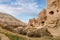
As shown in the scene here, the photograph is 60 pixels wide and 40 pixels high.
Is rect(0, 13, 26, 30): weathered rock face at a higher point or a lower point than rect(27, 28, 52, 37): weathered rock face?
higher

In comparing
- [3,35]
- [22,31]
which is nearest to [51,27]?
[22,31]

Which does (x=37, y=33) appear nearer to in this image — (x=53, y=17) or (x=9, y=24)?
(x=53, y=17)

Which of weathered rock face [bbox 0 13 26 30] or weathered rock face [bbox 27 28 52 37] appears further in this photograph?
weathered rock face [bbox 27 28 52 37]

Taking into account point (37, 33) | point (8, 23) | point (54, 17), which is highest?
point (54, 17)

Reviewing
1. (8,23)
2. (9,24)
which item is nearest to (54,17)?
(9,24)

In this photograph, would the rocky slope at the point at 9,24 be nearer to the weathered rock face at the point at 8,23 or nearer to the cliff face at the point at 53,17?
the weathered rock face at the point at 8,23

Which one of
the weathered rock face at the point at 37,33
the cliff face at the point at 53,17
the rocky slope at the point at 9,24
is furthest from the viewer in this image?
the cliff face at the point at 53,17

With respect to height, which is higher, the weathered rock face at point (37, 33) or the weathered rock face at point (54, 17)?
the weathered rock face at point (54, 17)

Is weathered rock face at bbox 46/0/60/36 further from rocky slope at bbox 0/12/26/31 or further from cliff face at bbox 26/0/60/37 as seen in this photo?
rocky slope at bbox 0/12/26/31

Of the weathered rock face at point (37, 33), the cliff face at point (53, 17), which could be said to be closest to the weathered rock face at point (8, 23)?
the weathered rock face at point (37, 33)

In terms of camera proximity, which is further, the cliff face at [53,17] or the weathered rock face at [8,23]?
the cliff face at [53,17]

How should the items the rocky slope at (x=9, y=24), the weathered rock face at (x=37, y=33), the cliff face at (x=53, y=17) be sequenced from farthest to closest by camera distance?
the cliff face at (x=53, y=17), the weathered rock face at (x=37, y=33), the rocky slope at (x=9, y=24)

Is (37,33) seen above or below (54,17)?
below

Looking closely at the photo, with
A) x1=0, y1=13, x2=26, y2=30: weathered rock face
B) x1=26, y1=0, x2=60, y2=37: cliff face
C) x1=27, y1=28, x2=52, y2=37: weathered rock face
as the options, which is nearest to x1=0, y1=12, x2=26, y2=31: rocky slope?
x1=0, y1=13, x2=26, y2=30: weathered rock face
